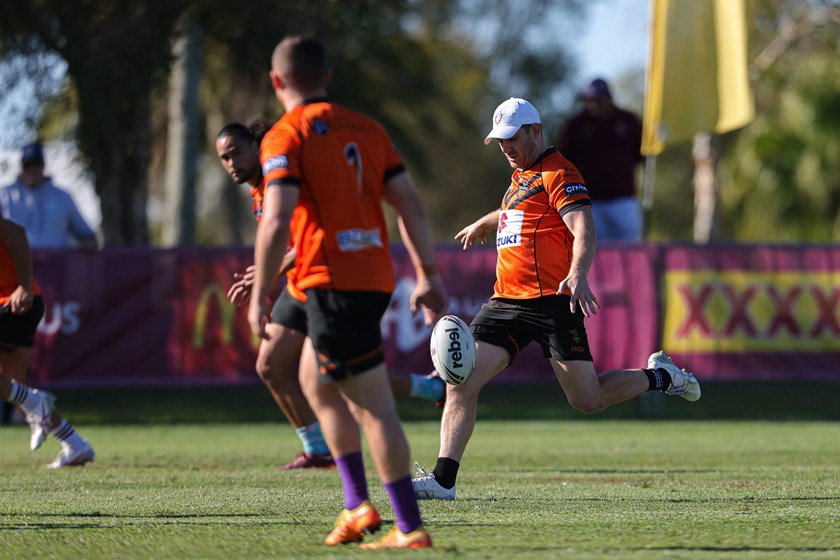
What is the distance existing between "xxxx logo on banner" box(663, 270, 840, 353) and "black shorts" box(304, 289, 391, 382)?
9.50m

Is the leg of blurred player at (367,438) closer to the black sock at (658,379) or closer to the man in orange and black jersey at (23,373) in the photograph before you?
the black sock at (658,379)

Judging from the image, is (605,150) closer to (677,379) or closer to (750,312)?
(750,312)

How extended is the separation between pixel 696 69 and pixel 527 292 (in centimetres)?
892

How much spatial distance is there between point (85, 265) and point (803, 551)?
10.1 m

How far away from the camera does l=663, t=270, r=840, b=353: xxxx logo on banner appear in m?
14.7

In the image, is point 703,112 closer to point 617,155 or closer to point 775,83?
point 617,155

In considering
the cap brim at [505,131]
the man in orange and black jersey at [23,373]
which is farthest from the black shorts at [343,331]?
the man in orange and black jersey at [23,373]

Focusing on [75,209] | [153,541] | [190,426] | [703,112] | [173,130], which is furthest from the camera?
[173,130]

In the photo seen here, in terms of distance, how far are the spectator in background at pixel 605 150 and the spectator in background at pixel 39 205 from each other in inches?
194

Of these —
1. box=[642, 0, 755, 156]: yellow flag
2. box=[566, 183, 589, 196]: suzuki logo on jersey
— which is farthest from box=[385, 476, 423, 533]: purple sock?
box=[642, 0, 755, 156]: yellow flag

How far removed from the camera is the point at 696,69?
15984mm

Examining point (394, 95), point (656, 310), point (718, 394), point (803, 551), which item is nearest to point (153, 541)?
point (803, 551)

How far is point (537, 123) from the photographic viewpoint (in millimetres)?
7723

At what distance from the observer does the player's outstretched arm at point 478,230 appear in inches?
319
